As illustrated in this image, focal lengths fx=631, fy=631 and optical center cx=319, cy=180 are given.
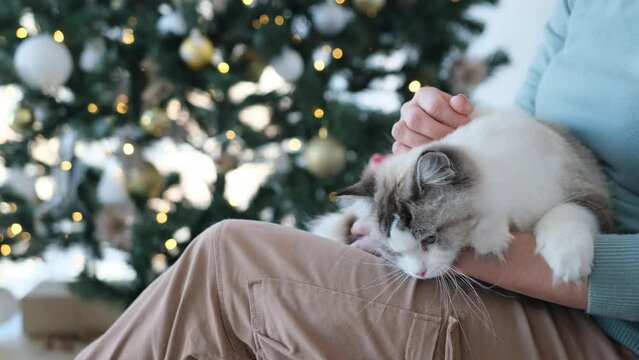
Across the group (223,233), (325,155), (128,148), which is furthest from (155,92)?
(223,233)

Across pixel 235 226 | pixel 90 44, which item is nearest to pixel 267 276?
pixel 235 226

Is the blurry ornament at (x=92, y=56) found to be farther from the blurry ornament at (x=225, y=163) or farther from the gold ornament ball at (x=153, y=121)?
the blurry ornament at (x=225, y=163)

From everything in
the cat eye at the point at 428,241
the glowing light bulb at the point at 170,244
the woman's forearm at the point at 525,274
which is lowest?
the glowing light bulb at the point at 170,244

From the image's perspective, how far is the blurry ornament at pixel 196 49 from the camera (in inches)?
69.9

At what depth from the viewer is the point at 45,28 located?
1.76 m

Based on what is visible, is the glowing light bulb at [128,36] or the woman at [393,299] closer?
the woman at [393,299]

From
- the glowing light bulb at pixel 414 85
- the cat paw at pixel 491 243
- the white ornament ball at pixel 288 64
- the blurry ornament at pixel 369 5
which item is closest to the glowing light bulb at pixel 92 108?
the white ornament ball at pixel 288 64

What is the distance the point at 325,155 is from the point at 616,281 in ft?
3.38

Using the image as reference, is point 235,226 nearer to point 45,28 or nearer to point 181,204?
point 181,204

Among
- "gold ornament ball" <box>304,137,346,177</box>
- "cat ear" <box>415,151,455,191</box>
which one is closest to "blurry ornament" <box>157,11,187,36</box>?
"gold ornament ball" <box>304,137,346,177</box>

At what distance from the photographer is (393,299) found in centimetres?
90

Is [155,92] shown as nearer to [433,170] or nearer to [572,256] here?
[433,170]

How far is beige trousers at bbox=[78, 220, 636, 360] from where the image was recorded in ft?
2.88

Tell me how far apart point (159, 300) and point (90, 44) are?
107cm
